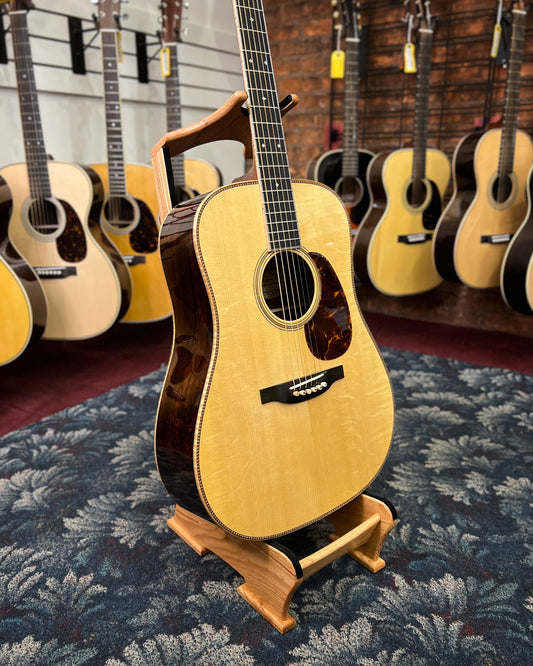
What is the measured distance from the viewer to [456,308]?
3.23 m

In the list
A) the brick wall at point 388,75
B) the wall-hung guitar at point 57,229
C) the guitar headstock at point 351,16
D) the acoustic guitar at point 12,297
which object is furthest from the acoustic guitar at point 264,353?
→ the brick wall at point 388,75

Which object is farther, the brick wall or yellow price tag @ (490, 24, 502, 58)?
the brick wall

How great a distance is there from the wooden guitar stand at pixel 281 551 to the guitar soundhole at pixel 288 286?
0.49 metres

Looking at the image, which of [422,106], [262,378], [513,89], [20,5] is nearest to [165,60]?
[20,5]

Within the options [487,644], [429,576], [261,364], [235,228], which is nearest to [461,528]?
[429,576]

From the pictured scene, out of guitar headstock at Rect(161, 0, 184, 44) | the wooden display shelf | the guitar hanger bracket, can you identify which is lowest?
the wooden display shelf

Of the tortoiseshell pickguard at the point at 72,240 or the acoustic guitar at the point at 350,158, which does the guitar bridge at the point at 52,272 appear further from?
the acoustic guitar at the point at 350,158

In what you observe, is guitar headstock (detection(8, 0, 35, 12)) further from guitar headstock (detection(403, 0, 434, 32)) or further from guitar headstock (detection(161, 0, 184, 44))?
guitar headstock (detection(403, 0, 434, 32))

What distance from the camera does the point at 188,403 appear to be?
110 centimetres

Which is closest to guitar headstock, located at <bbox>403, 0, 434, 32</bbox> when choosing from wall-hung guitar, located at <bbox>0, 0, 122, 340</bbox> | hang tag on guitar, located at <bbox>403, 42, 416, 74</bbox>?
hang tag on guitar, located at <bbox>403, 42, 416, 74</bbox>

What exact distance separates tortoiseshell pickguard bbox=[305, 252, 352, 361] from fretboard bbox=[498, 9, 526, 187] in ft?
6.12

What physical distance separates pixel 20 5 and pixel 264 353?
204cm

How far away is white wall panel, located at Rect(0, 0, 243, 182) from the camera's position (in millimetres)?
2498

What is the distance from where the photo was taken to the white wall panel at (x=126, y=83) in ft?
8.20
